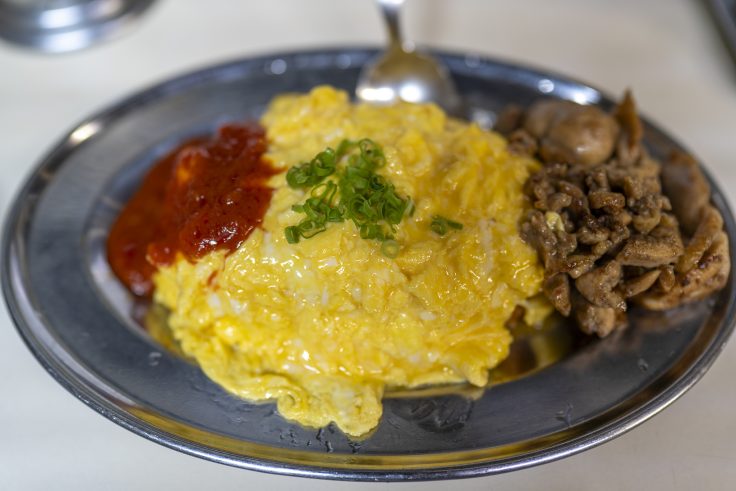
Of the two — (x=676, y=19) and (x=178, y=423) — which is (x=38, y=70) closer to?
(x=178, y=423)

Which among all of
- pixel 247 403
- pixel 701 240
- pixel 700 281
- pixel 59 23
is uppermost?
pixel 59 23

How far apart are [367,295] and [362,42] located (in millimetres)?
2813

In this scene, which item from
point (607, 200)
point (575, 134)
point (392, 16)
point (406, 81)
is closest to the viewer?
point (607, 200)

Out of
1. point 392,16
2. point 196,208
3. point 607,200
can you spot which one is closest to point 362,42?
point 392,16

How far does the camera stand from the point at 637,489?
286cm

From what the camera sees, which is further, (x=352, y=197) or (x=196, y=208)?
(x=196, y=208)

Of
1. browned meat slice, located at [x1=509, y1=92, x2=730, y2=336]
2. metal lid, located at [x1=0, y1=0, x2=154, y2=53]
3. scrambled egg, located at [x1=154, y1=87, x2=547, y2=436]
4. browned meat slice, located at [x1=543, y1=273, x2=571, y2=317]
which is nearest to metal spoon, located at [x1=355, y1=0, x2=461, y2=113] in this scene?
scrambled egg, located at [x1=154, y1=87, x2=547, y2=436]

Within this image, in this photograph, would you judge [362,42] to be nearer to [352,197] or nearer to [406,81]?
[406,81]

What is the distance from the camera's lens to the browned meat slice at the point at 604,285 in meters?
3.09

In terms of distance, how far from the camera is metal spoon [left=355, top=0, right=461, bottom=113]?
4363mm

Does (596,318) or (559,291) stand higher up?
(559,291)

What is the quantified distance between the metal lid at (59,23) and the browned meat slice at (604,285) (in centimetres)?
404

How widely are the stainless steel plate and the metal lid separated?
1.54 metres

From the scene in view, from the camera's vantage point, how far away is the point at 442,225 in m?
3.14
